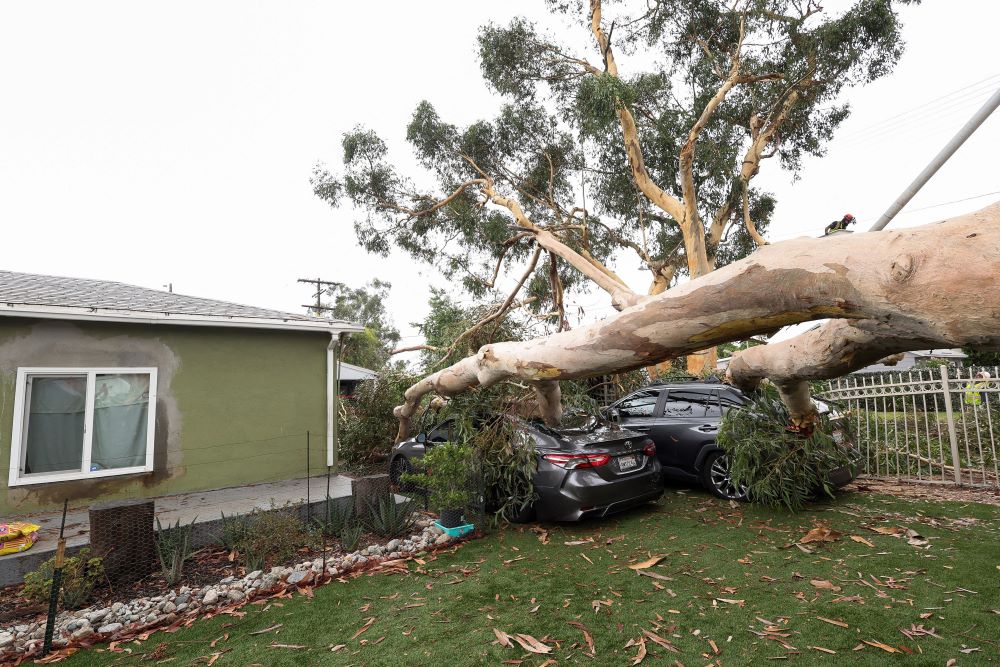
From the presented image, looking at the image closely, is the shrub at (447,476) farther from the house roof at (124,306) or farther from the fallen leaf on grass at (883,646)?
the house roof at (124,306)

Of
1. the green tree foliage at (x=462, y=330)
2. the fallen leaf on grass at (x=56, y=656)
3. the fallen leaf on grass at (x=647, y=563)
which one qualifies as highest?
the green tree foliage at (x=462, y=330)

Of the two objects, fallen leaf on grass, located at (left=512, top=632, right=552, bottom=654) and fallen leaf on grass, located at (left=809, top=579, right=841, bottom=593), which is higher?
fallen leaf on grass, located at (left=809, top=579, right=841, bottom=593)

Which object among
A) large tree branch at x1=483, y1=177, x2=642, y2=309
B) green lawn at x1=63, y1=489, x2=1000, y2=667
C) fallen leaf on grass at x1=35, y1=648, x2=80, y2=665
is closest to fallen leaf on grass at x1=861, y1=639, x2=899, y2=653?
green lawn at x1=63, y1=489, x2=1000, y2=667

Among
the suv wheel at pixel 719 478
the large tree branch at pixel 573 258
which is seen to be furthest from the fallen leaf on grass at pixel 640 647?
the suv wheel at pixel 719 478

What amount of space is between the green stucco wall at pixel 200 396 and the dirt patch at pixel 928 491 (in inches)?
351

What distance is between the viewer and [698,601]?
12.9 feet

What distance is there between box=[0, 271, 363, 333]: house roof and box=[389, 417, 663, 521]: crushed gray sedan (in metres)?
4.79

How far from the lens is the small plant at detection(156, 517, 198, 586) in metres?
4.63

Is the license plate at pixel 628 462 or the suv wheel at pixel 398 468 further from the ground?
the license plate at pixel 628 462

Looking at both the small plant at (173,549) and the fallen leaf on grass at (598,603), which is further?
the small plant at (173,549)

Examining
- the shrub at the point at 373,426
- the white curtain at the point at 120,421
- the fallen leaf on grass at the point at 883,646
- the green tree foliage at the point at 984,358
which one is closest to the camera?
the fallen leaf on grass at the point at 883,646

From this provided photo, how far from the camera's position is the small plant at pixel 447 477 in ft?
18.7

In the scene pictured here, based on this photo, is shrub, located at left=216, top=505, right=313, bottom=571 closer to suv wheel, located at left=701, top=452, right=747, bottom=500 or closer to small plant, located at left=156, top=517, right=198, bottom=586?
small plant, located at left=156, top=517, right=198, bottom=586

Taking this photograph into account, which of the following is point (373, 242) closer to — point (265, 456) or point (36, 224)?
Answer: point (265, 456)
